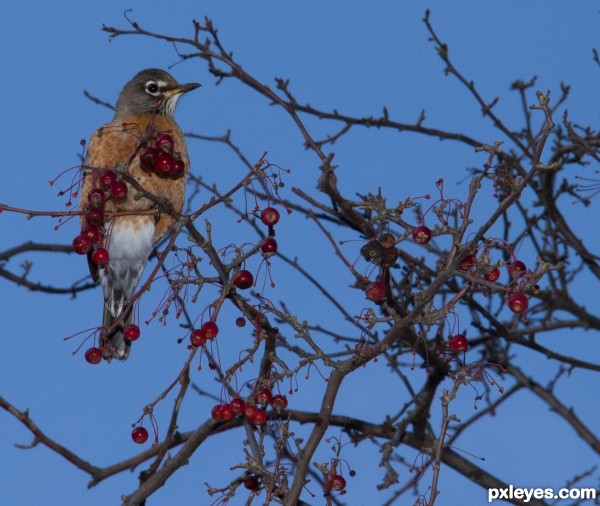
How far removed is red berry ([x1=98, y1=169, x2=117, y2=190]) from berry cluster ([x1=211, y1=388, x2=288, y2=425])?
0.84 meters

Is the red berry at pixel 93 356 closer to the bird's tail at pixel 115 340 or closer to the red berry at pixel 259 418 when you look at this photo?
the bird's tail at pixel 115 340

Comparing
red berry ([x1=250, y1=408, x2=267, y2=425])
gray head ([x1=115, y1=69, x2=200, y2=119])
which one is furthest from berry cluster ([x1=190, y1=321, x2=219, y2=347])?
gray head ([x1=115, y1=69, x2=200, y2=119])

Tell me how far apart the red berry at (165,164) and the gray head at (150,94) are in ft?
7.31

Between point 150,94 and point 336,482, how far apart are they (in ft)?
10.9

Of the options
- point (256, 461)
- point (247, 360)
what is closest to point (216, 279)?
point (247, 360)

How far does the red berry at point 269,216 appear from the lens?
275 centimetres

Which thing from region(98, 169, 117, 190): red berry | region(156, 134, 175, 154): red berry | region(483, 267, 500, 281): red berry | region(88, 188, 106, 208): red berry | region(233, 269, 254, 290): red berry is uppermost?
region(156, 134, 175, 154): red berry

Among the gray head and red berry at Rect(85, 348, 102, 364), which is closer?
red berry at Rect(85, 348, 102, 364)

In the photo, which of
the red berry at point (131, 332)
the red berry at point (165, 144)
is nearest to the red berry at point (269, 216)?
the red berry at point (165, 144)

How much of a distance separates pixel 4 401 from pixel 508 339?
2.27 metres

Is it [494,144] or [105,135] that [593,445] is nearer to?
[494,144]

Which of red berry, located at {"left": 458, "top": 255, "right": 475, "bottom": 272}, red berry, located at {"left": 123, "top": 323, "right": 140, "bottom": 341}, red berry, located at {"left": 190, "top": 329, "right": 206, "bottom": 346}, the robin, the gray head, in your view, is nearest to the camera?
red berry, located at {"left": 458, "top": 255, "right": 475, "bottom": 272}

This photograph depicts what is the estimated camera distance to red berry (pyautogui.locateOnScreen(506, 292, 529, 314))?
250 centimetres

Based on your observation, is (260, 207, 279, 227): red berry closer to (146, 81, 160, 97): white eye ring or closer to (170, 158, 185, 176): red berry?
(170, 158, 185, 176): red berry
